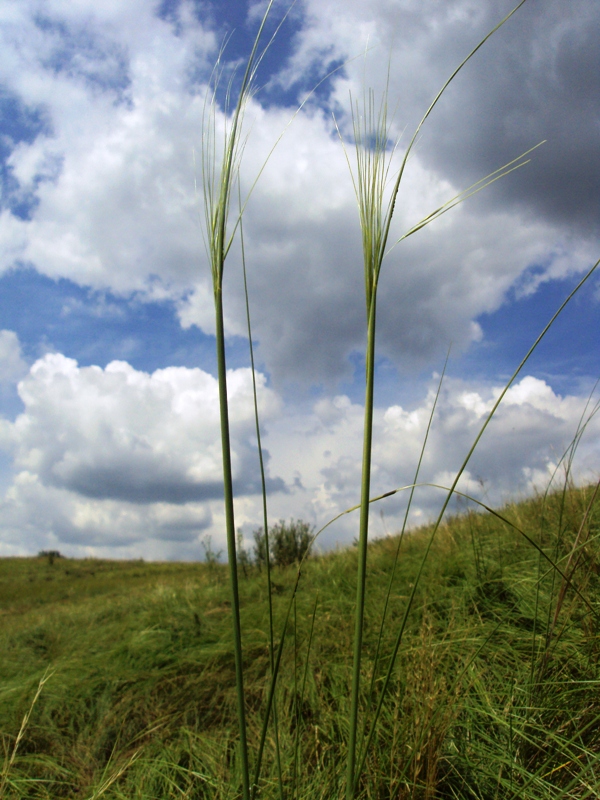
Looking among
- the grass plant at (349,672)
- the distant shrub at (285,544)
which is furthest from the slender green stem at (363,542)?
the distant shrub at (285,544)

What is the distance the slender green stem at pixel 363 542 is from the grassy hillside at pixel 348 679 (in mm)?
184

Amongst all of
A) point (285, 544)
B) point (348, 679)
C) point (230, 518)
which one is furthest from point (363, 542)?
point (285, 544)

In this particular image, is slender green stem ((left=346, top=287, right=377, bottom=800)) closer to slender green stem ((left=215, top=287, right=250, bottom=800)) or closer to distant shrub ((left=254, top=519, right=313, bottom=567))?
slender green stem ((left=215, top=287, right=250, bottom=800))

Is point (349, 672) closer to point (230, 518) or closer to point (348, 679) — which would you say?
point (348, 679)

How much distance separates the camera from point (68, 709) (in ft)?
11.6

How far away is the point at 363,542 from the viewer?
84 centimetres

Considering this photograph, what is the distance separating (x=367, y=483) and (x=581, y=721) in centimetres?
136

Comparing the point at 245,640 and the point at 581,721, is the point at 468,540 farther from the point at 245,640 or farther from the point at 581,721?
the point at 581,721

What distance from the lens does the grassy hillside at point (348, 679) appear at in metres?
1.53

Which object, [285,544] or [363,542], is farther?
[285,544]

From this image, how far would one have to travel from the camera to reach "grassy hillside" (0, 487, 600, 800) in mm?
1530

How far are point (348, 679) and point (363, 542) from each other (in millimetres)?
2350

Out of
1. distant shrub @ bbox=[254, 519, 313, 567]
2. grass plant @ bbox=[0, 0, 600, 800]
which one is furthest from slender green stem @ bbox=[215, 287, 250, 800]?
distant shrub @ bbox=[254, 519, 313, 567]

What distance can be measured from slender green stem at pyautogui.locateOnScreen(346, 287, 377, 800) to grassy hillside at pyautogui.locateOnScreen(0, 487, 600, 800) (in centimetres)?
18
